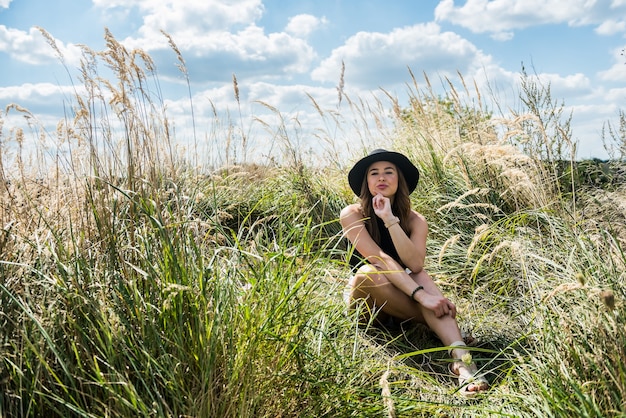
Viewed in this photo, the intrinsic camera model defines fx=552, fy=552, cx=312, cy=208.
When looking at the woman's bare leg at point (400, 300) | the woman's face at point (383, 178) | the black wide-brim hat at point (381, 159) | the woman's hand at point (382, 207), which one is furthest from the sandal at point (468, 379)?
the black wide-brim hat at point (381, 159)

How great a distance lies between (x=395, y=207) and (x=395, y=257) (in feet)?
1.10

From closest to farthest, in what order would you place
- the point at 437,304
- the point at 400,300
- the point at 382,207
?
the point at 437,304 → the point at 400,300 → the point at 382,207

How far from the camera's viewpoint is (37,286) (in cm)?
203

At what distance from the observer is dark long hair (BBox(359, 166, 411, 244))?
345 cm

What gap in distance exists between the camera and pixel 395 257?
3.42m

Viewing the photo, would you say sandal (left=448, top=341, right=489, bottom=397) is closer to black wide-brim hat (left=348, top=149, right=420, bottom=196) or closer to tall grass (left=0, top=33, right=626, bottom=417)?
tall grass (left=0, top=33, right=626, bottom=417)

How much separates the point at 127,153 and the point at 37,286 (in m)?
0.65

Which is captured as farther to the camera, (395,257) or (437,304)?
(395,257)

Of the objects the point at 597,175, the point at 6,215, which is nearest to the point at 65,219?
the point at 6,215

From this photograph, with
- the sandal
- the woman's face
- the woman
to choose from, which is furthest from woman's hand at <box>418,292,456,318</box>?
the woman's face

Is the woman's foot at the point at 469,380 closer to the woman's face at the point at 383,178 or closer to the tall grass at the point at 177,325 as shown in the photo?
the tall grass at the point at 177,325

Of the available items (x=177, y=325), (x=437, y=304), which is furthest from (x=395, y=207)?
(x=177, y=325)

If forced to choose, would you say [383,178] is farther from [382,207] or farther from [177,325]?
[177,325]

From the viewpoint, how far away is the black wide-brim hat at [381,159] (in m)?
3.50
